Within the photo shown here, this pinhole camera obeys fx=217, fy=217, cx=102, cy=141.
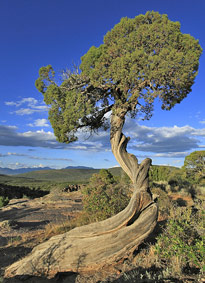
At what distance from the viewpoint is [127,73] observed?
7195mm

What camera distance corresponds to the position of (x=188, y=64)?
7.46 meters

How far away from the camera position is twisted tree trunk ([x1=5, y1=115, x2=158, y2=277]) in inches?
234

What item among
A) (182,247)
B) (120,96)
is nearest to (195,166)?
(120,96)

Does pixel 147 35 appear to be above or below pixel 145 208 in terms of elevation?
above

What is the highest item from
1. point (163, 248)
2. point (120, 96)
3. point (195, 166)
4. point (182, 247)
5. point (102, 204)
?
point (120, 96)

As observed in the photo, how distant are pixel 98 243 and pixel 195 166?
3167 cm

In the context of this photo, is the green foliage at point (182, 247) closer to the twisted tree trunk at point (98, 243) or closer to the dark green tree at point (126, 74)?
the twisted tree trunk at point (98, 243)

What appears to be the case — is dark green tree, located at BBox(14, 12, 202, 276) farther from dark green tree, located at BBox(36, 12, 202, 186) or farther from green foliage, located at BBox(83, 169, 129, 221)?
green foliage, located at BBox(83, 169, 129, 221)

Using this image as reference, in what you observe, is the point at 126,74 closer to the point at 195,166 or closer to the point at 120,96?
the point at 120,96

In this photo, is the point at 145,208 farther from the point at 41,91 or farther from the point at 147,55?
the point at 41,91

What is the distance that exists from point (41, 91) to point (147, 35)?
15.1 ft

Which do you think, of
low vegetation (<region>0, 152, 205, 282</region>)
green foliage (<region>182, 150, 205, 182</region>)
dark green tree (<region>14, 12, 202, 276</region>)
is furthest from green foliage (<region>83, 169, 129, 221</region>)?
green foliage (<region>182, 150, 205, 182</region>)

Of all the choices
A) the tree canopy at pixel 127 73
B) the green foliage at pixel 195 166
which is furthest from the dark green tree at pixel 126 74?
the green foliage at pixel 195 166

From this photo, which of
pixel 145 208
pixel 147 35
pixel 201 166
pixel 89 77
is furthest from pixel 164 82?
pixel 201 166
